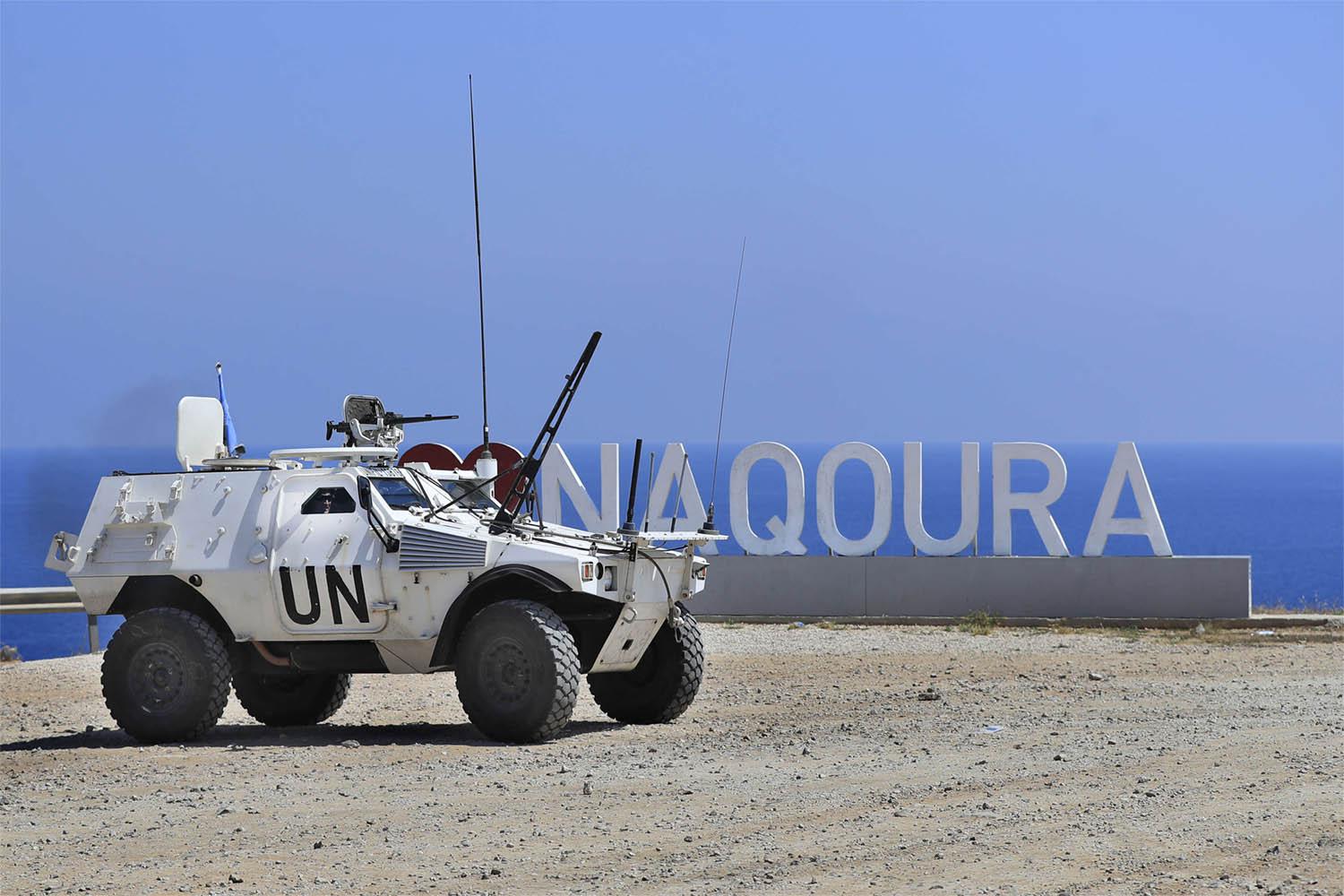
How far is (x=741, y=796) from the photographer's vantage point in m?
11.5

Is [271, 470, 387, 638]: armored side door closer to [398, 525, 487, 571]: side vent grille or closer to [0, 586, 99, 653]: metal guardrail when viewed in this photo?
[398, 525, 487, 571]: side vent grille

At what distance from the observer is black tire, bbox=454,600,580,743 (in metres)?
13.6

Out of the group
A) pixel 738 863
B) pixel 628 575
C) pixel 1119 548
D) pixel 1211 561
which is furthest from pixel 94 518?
pixel 1119 548

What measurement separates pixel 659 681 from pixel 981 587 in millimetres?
10880

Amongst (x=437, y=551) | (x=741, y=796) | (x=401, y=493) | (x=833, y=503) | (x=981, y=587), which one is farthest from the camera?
(x=833, y=503)

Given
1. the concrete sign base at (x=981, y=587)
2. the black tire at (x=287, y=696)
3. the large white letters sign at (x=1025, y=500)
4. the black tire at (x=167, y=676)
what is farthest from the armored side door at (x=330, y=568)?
the large white letters sign at (x=1025, y=500)

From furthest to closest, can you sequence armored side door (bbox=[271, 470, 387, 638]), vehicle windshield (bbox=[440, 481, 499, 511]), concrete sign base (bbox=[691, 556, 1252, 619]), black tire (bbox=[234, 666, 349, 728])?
concrete sign base (bbox=[691, 556, 1252, 619]) → black tire (bbox=[234, 666, 349, 728]) → vehicle windshield (bbox=[440, 481, 499, 511]) → armored side door (bbox=[271, 470, 387, 638])

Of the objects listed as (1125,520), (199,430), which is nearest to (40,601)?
(199,430)

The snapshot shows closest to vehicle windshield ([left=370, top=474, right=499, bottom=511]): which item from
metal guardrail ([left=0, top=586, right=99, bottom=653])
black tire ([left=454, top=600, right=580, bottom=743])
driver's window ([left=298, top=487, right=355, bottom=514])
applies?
driver's window ([left=298, top=487, right=355, bottom=514])

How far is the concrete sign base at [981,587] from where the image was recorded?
2475 cm

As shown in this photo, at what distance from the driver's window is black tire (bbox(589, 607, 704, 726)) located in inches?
102

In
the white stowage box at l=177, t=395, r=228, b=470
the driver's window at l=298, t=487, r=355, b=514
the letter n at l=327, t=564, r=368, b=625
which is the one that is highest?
the white stowage box at l=177, t=395, r=228, b=470

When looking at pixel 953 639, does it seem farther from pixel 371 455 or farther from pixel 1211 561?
pixel 371 455

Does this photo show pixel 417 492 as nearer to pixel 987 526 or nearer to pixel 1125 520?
pixel 1125 520
